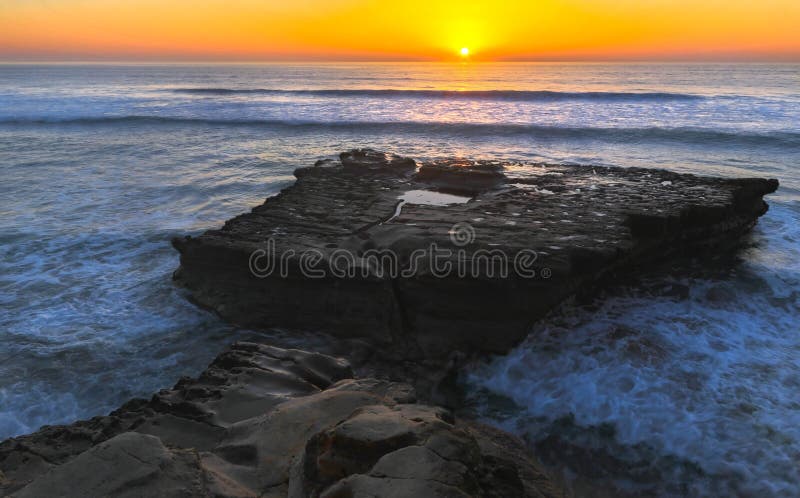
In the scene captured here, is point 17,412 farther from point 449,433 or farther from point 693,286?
point 693,286

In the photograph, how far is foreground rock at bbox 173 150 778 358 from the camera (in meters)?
5.63

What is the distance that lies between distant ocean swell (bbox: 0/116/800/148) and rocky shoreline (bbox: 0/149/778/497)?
37.7ft

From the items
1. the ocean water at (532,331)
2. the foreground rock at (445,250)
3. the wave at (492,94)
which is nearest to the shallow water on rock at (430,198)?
the foreground rock at (445,250)

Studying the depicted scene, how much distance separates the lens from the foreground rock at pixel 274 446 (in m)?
2.69

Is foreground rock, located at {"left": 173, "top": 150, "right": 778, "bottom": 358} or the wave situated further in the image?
the wave

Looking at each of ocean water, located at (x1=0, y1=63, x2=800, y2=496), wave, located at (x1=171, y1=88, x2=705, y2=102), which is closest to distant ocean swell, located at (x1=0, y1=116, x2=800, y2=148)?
ocean water, located at (x1=0, y1=63, x2=800, y2=496)

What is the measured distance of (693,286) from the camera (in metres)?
6.94

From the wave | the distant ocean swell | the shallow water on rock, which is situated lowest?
the shallow water on rock

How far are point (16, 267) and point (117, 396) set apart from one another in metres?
4.43

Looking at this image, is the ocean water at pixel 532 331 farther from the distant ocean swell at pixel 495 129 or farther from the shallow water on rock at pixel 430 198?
the shallow water on rock at pixel 430 198

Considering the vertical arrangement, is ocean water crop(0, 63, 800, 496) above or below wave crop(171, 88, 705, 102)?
below

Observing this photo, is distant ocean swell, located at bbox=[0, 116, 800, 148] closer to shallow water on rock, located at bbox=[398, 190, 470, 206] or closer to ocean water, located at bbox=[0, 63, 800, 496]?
ocean water, located at bbox=[0, 63, 800, 496]

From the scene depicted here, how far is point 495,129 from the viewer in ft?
71.9

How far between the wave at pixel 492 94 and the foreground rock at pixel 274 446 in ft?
106
